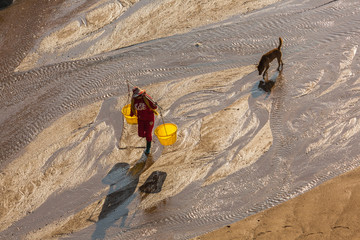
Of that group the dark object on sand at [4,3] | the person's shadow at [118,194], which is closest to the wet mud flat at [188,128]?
the person's shadow at [118,194]

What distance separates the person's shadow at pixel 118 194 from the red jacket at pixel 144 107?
2.95ft

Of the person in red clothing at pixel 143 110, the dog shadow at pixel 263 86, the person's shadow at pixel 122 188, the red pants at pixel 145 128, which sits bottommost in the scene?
the dog shadow at pixel 263 86

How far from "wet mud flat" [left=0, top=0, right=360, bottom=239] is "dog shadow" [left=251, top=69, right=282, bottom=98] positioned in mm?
38

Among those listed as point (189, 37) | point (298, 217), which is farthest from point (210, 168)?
point (189, 37)

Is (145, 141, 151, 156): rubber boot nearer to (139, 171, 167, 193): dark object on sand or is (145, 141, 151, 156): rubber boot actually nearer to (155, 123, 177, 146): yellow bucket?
(155, 123, 177, 146): yellow bucket

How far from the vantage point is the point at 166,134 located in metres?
6.80

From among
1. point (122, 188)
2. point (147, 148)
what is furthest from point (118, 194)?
point (147, 148)

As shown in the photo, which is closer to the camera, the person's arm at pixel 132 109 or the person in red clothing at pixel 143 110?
the person in red clothing at pixel 143 110

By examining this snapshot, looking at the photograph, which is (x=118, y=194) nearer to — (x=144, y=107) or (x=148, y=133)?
(x=148, y=133)

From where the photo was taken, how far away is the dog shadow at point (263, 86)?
26.8 ft

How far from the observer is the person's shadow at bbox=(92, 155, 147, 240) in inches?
241

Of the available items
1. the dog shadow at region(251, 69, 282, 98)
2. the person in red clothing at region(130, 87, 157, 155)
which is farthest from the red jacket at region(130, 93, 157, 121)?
the dog shadow at region(251, 69, 282, 98)

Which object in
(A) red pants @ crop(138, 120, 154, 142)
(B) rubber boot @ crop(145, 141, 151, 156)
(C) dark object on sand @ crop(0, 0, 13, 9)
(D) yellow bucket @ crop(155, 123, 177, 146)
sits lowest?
(B) rubber boot @ crop(145, 141, 151, 156)

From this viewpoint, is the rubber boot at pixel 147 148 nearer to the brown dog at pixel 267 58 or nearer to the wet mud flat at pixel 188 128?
the wet mud flat at pixel 188 128
